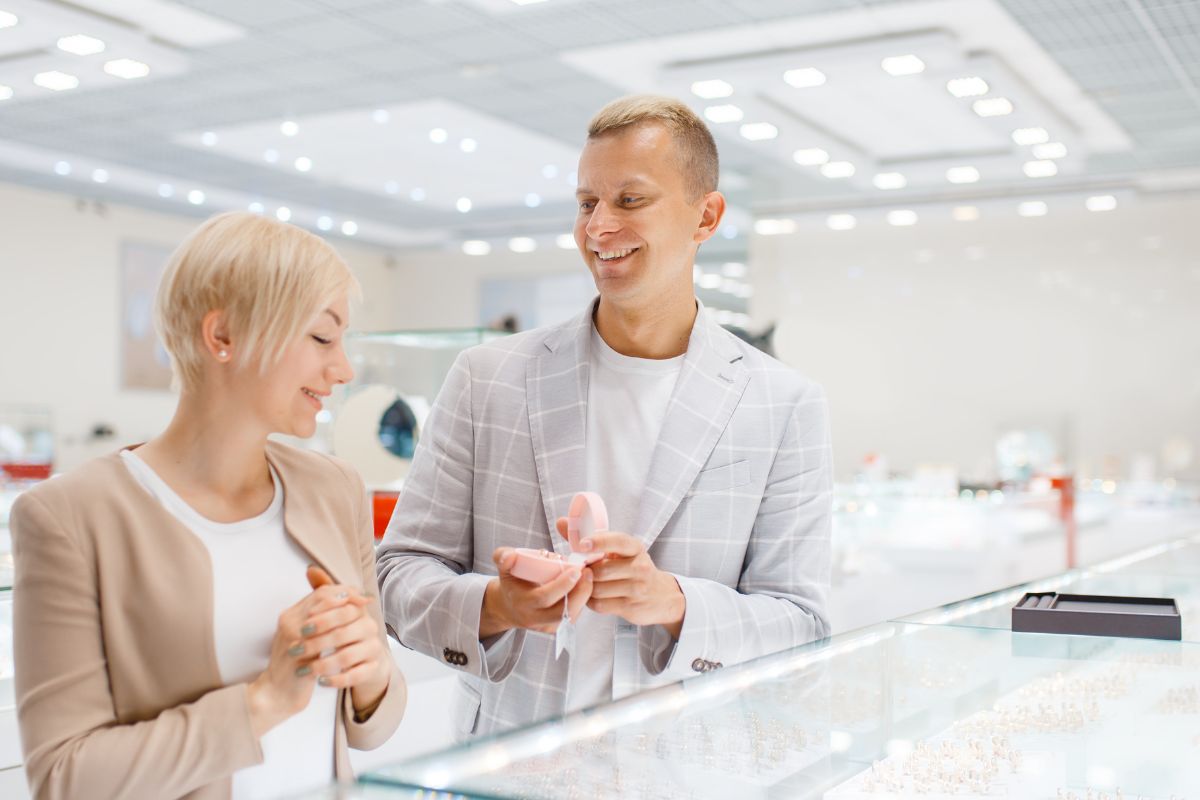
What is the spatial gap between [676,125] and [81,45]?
23.7 ft

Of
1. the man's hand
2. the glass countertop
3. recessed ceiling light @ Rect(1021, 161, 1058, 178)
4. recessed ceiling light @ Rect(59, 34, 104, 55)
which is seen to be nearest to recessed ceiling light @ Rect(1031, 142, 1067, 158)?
recessed ceiling light @ Rect(1021, 161, 1058, 178)

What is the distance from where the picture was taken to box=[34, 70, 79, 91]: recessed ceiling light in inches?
335

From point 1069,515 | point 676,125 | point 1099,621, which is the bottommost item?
point 1069,515

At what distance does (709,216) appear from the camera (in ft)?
5.96

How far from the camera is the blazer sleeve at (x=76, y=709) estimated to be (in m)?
1.22

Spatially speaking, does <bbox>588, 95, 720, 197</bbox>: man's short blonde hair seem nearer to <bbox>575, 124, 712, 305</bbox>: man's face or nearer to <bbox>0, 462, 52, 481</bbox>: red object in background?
<bbox>575, 124, 712, 305</bbox>: man's face

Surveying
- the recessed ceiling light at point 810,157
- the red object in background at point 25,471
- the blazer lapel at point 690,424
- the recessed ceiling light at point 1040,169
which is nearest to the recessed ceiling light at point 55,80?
the red object in background at point 25,471

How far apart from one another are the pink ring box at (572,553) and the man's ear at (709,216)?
0.46 meters

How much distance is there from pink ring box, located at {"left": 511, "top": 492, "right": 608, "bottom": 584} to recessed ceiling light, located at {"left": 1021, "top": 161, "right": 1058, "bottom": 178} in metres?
10.5

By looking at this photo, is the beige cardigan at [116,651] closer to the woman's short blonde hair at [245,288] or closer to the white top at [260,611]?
A: the white top at [260,611]

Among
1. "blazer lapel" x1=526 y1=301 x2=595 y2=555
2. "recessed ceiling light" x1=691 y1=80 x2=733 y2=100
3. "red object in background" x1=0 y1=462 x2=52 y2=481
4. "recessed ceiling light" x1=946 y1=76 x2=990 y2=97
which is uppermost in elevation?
"recessed ceiling light" x1=691 y1=80 x2=733 y2=100

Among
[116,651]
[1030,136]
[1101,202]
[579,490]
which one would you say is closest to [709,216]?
[579,490]

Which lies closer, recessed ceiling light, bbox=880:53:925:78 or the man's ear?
the man's ear

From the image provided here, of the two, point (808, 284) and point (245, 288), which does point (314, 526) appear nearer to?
point (245, 288)
